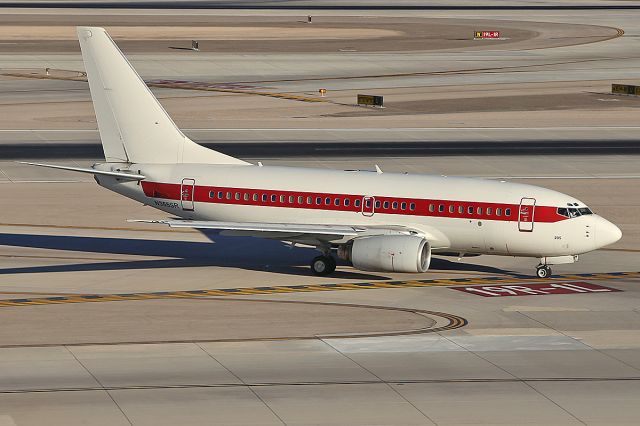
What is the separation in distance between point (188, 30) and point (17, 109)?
67265 millimetres

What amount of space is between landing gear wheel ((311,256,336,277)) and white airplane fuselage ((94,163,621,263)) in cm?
163

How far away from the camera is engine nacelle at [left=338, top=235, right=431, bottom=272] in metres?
55.3

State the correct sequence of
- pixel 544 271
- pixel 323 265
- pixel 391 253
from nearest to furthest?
pixel 391 253 < pixel 544 271 < pixel 323 265

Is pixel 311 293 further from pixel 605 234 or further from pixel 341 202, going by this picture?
pixel 605 234

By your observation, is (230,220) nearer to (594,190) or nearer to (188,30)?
(594,190)

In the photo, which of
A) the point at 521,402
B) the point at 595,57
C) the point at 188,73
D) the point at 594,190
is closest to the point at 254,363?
the point at 521,402

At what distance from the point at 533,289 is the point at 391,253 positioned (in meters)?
6.07

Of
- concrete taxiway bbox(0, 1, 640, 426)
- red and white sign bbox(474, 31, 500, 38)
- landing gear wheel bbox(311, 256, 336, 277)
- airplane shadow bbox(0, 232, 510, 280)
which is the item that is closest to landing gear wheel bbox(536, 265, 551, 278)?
concrete taxiway bbox(0, 1, 640, 426)

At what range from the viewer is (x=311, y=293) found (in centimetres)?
5500

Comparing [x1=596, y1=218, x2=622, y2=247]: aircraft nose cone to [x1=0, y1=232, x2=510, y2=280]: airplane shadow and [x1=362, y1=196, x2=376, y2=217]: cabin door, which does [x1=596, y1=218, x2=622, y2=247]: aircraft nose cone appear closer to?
[x1=0, y1=232, x2=510, y2=280]: airplane shadow

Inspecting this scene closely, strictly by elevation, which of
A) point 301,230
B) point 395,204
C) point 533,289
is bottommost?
point 533,289

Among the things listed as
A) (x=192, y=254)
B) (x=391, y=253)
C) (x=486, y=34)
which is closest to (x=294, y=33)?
(x=486, y=34)

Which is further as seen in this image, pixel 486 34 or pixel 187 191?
pixel 486 34

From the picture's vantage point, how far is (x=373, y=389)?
4084cm
